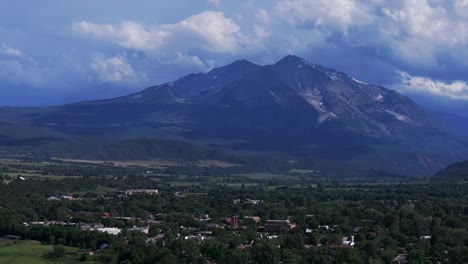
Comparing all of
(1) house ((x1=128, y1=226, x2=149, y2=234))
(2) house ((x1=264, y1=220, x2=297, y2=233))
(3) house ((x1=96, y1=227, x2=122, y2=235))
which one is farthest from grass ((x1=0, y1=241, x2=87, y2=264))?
(2) house ((x1=264, y1=220, x2=297, y2=233))

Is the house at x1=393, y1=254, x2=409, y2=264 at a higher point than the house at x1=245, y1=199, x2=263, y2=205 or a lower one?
lower

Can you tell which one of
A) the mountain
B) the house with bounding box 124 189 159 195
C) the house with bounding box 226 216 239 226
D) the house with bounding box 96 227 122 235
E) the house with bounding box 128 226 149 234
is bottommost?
the house with bounding box 96 227 122 235

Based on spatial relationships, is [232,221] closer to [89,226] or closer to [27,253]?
[89,226]

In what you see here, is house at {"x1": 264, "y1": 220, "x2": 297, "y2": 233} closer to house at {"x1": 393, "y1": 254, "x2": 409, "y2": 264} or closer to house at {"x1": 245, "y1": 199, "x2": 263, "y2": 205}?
house at {"x1": 393, "y1": 254, "x2": 409, "y2": 264}

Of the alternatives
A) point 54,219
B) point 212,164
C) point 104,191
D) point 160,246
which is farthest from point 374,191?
point 212,164

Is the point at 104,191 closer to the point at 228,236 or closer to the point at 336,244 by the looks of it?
the point at 228,236

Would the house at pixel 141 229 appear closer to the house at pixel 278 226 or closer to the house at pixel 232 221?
the house at pixel 232 221
